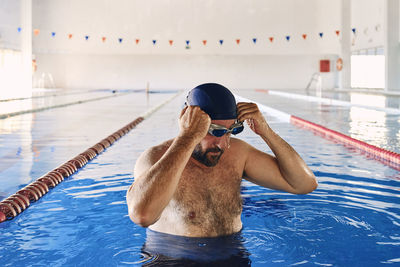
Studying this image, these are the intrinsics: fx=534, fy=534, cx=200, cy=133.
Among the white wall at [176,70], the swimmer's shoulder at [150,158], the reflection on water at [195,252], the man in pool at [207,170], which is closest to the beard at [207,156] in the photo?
the man in pool at [207,170]

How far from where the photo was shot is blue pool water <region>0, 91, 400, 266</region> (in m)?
2.37

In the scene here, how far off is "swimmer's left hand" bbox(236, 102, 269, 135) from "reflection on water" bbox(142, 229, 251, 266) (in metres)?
0.50

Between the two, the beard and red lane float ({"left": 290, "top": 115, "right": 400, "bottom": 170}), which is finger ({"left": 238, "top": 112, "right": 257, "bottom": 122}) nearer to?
the beard

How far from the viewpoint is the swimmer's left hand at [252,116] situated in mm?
1999

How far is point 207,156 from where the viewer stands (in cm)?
202

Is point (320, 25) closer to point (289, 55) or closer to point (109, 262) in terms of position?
point (289, 55)

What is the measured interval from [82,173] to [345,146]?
318 cm

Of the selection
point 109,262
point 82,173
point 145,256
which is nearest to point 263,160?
point 145,256

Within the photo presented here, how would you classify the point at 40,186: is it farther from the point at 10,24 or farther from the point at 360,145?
the point at 10,24

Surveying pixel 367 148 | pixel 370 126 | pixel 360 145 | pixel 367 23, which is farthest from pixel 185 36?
pixel 367 148

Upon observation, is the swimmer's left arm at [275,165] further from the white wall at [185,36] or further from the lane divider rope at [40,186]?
the white wall at [185,36]

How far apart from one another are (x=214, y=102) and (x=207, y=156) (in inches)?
9.0

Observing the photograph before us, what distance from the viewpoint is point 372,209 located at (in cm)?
336

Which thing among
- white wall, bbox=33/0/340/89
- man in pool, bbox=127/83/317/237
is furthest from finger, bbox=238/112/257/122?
white wall, bbox=33/0/340/89
